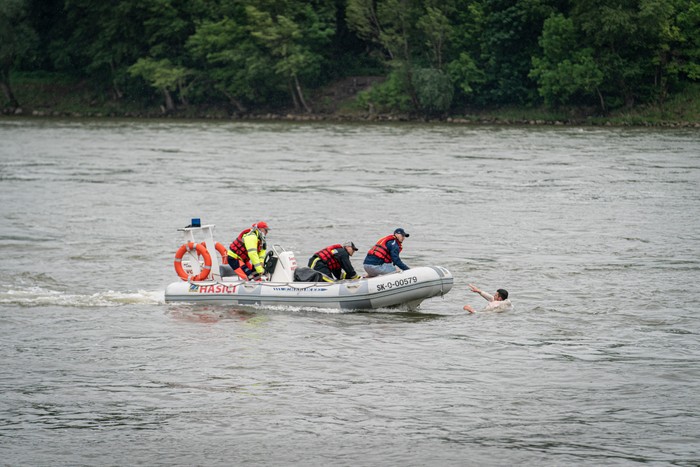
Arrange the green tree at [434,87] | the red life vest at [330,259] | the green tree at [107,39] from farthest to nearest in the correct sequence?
→ the green tree at [107,39]
the green tree at [434,87]
the red life vest at [330,259]

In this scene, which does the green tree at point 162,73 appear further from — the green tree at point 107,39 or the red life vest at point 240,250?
the red life vest at point 240,250

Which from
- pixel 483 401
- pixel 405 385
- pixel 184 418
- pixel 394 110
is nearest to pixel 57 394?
pixel 184 418

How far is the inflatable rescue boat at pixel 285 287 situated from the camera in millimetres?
20219

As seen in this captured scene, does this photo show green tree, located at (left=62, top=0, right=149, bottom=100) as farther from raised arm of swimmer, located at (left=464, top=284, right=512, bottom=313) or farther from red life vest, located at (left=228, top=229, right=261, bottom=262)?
raised arm of swimmer, located at (left=464, top=284, right=512, bottom=313)

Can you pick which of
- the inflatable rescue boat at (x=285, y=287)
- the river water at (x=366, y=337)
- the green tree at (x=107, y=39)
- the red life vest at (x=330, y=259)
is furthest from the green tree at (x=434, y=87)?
the red life vest at (x=330, y=259)

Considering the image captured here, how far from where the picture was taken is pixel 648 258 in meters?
26.8

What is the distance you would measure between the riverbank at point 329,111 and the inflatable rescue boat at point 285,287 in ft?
155

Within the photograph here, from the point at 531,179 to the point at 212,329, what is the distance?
25.0 m

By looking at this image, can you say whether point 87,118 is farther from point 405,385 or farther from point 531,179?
point 405,385

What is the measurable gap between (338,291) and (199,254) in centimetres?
286

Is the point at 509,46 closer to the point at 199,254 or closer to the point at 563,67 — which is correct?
the point at 563,67

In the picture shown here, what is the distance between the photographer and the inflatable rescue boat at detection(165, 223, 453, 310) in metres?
20.2

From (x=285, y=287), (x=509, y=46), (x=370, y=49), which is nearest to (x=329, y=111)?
(x=370, y=49)

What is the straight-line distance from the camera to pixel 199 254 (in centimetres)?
2122
